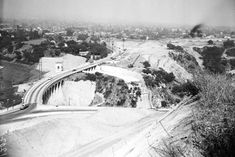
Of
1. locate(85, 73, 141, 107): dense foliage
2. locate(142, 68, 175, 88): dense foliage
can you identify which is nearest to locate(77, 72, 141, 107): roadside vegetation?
locate(85, 73, 141, 107): dense foliage

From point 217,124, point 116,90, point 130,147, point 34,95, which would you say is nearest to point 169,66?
point 116,90

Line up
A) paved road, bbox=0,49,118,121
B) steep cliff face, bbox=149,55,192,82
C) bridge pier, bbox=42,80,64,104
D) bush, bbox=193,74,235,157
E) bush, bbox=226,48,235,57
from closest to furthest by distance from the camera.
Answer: bush, bbox=193,74,235,157, paved road, bbox=0,49,118,121, bridge pier, bbox=42,80,64,104, steep cliff face, bbox=149,55,192,82, bush, bbox=226,48,235,57

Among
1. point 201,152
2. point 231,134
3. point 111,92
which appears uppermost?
point 231,134

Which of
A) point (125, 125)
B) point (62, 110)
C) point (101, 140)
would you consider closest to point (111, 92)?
point (62, 110)

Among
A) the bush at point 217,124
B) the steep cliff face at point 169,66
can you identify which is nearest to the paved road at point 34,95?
the steep cliff face at point 169,66

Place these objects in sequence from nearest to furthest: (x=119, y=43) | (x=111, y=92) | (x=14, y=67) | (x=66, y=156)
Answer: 1. (x=66, y=156)
2. (x=111, y=92)
3. (x=14, y=67)
4. (x=119, y=43)

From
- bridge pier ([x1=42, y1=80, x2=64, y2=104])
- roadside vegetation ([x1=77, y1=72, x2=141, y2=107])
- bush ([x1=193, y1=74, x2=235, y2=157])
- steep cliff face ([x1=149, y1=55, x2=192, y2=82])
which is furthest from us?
steep cliff face ([x1=149, y1=55, x2=192, y2=82])

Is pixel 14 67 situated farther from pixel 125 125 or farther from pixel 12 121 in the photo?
pixel 125 125

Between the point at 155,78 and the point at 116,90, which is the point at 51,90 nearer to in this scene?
the point at 116,90

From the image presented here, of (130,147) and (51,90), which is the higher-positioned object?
(130,147)

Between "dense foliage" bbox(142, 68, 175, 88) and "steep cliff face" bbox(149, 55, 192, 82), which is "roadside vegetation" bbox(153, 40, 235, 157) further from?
"steep cliff face" bbox(149, 55, 192, 82)

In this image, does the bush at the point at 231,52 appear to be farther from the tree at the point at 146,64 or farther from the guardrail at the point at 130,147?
the guardrail at the point at 130,147
